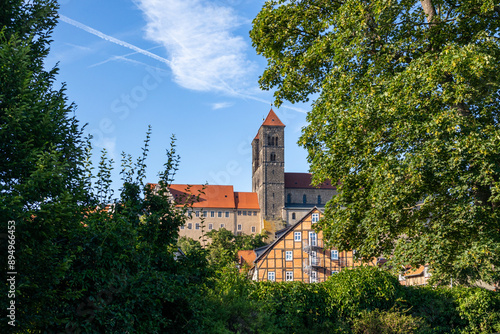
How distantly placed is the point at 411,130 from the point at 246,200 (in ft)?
308

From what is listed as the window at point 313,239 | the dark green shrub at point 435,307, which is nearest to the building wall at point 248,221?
the window at point 313,239

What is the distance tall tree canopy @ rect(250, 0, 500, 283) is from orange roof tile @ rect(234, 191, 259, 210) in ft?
296

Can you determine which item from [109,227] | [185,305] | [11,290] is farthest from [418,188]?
[11,290]

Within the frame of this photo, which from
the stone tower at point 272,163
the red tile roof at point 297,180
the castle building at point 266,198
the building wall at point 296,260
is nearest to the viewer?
the building wall at point 296,260

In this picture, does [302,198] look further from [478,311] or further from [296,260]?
[478,311]

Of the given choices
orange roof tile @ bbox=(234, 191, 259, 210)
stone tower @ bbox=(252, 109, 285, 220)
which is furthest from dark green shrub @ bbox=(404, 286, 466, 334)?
orange roof tile @ bbox=(234, 191, 259, 210)

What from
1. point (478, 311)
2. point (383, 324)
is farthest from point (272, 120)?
point (383, 324)

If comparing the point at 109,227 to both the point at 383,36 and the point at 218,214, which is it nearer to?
the point at 383,36

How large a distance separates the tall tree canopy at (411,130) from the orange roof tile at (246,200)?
9034cm

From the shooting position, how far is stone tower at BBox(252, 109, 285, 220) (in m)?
101

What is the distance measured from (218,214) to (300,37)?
89.9 metres

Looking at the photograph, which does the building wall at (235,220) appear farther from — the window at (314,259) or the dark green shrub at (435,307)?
the dark green shrub at (435,307)

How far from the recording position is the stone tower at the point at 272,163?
332 ft

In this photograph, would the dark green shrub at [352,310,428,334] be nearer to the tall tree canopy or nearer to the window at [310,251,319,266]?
the tall tree canopy
